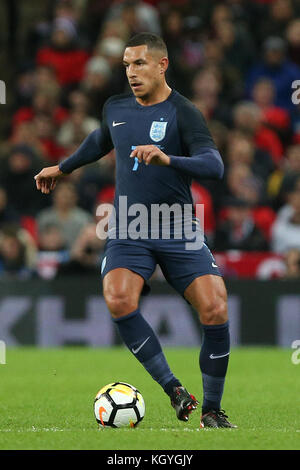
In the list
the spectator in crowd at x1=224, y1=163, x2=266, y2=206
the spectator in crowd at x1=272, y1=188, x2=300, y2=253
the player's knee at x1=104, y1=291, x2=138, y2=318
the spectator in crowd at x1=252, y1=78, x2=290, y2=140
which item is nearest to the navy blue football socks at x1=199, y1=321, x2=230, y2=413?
the player's knee at x1=104, y1=291, x2=138, y2=318

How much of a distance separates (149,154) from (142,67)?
2.71 feet

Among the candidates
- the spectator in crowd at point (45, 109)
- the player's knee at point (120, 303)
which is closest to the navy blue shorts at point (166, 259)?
the player's knee at point (120, 303)

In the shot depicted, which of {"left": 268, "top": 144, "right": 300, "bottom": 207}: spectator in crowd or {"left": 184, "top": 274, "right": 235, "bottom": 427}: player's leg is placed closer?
{"left": 184, "top": 274, "right": 235, "bottom": 427}: player's leg

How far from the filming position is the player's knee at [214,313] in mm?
6242

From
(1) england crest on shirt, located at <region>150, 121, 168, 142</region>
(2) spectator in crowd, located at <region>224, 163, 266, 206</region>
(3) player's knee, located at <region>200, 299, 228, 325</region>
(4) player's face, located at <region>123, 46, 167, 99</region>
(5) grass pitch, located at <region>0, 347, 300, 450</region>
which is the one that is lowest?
(5) grass pitch, located at <region>0, 347, 300, 450</region>

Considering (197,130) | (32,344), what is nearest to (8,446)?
(197,130)

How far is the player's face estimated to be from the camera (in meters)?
6.45

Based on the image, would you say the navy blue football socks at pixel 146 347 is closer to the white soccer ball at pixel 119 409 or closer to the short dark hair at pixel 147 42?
the white soccer ball at pixel 119 409

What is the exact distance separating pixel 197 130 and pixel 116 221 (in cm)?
77

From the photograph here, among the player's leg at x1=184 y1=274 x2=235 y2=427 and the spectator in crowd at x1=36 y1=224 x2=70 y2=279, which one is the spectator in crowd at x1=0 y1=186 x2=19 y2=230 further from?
the player's leg at x1=184 y1=274 x2=235 y2=427

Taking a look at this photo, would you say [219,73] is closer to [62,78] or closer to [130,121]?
[62,78]

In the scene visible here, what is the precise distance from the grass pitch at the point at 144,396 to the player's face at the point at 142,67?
6.71 feet

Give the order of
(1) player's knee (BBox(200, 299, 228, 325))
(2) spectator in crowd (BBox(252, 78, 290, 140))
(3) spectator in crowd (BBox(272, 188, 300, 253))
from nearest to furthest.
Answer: (1) player's knee (BBox(200, 299, 228, 325))
(3) spectator in crowd (BBox(272, 188, 300, 253))
(2) spectator in crowd (BBox(252, 78, 290, 140))

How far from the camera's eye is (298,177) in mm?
12977
